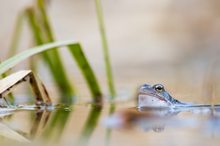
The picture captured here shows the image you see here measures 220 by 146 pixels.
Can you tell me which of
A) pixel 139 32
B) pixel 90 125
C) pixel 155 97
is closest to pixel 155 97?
pixel 155 97

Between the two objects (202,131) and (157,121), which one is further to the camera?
(157,121)

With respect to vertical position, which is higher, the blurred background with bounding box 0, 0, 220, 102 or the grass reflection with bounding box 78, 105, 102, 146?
the grass reflection with bounding box 78, 105, 102, 146

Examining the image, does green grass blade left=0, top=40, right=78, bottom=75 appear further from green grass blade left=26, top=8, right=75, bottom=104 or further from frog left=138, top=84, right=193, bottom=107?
green grass blade left=26, top=8, right=75, bottom=104

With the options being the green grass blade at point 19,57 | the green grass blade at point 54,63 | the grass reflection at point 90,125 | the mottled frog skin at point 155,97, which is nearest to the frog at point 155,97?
the mottled frog skin at point 155,97

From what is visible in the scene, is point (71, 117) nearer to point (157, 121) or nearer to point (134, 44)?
point (157, 121)

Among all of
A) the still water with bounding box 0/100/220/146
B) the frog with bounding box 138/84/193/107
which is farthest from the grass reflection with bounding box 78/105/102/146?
the frog with bounding box 138/84/193/107

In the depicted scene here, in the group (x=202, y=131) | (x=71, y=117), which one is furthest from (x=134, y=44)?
(x=202, y=131)
